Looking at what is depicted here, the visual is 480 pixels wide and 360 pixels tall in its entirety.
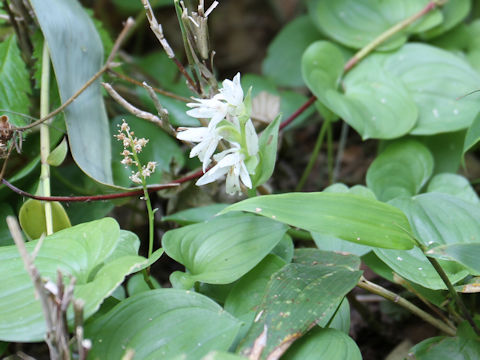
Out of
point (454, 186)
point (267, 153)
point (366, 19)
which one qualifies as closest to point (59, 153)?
point (267, 153)

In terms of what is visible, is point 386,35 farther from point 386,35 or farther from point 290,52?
point 290,52

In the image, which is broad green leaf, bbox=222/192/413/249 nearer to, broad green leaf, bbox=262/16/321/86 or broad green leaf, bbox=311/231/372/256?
broad green leaf, bbox=311/231/372/256

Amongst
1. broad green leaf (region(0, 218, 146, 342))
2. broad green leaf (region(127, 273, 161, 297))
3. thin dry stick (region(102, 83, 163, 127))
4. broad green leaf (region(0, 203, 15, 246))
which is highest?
thin dry stick (region(102, 83, 163, 127))

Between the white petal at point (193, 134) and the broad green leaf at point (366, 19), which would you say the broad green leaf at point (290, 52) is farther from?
the white petal at point (193, 134)

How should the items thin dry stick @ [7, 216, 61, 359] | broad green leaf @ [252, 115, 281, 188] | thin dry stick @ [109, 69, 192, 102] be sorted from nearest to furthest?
thin dry stick @ [7, 216, 61, 359], broad green leaf @ [252, 115, 281, 188], thin dry stick @ [109, 69, 192, 102]

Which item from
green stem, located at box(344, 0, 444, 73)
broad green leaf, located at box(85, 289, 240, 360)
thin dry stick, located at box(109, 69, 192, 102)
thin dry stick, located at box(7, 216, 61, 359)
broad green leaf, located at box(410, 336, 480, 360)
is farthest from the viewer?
green stem, located at box(344, 0, 444, 73)

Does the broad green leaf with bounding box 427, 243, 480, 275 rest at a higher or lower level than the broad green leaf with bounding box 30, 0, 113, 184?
lower

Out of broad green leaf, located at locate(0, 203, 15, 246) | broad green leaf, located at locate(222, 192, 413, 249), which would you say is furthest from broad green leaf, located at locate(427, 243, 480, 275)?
broad green leaf, located at locate(0, 203, 15, 246)
